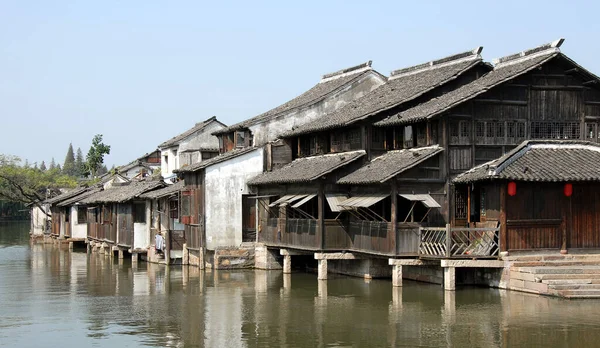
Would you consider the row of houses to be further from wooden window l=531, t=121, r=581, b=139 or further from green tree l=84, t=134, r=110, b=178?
green tree l=84, t=134, r=110, b=178

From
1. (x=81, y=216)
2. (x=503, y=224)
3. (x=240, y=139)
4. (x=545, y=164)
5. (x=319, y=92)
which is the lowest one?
(x=81, y=216)

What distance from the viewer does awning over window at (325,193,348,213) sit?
115 feet

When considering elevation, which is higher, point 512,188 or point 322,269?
point 512,188

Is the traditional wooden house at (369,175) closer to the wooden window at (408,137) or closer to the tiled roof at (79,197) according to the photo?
the wooden window at (408,137)

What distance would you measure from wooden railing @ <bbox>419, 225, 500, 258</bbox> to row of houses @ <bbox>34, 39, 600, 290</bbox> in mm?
53

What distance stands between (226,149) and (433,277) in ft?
62.2

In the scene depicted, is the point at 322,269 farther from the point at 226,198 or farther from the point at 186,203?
the point at 186,203

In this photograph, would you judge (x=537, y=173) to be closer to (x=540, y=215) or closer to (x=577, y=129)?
(x=540, y=215)

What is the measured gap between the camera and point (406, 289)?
106 feet

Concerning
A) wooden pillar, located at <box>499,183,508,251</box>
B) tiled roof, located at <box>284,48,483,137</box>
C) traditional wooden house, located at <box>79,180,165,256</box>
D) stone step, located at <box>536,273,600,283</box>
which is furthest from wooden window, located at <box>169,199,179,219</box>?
stone step, located at <box>536,273,600,283</box>

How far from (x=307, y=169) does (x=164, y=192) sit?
10840 millimetres

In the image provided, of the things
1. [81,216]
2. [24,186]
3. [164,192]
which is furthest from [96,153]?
[164,192]

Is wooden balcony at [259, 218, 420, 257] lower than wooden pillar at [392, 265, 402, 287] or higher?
higher

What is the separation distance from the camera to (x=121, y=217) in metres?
52.6
